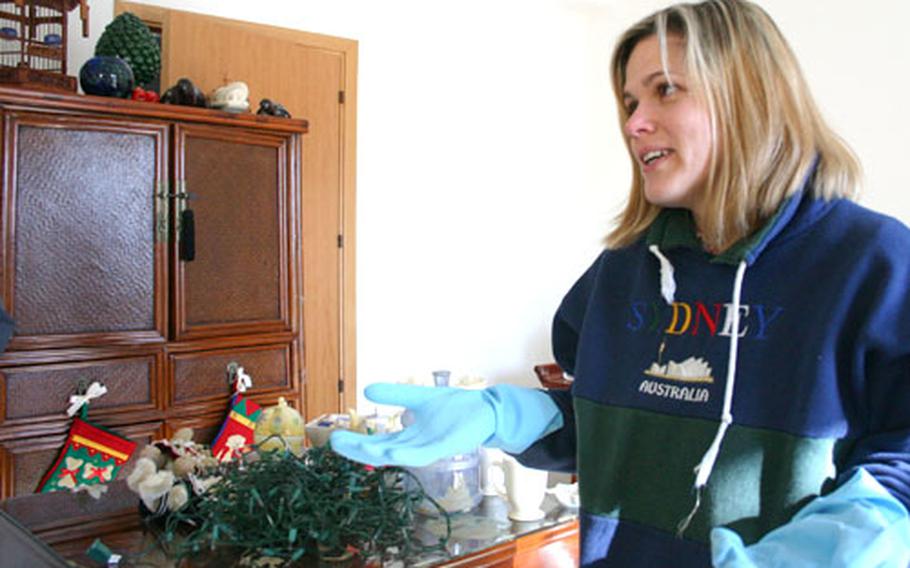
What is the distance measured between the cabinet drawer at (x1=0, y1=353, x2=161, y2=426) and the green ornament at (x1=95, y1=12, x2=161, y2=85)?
1.07m

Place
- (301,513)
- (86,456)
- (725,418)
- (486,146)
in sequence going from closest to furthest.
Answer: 1. (725,418)
2. (301,513)
3. (86,456)
4. (486,146)

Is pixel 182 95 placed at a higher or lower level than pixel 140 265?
higher

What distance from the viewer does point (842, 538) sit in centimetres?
79

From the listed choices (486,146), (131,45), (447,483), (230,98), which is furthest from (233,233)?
(486,146)

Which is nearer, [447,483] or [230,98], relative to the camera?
[447,483]

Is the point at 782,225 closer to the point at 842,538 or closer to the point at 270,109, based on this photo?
the point at 842,538

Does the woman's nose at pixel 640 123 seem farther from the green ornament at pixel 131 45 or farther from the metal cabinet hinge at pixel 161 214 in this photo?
the green ornament at pixel 131 45

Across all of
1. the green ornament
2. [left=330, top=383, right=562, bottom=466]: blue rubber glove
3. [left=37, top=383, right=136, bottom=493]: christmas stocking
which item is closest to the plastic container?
[left=330, top=383, right=562, bottom=466]: blue rubber glove

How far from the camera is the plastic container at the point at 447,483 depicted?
1.50 meters

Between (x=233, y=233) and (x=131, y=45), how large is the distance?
78 cm

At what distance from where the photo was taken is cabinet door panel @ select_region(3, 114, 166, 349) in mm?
2467

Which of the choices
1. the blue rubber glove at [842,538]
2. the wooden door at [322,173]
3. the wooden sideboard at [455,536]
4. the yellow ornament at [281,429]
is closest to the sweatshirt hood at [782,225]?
the blue rubber glove at [842,538]

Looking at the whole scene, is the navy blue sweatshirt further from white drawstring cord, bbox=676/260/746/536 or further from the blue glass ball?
the blue glass ball

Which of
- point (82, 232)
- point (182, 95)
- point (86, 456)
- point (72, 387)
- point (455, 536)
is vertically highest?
point (182, 95)
